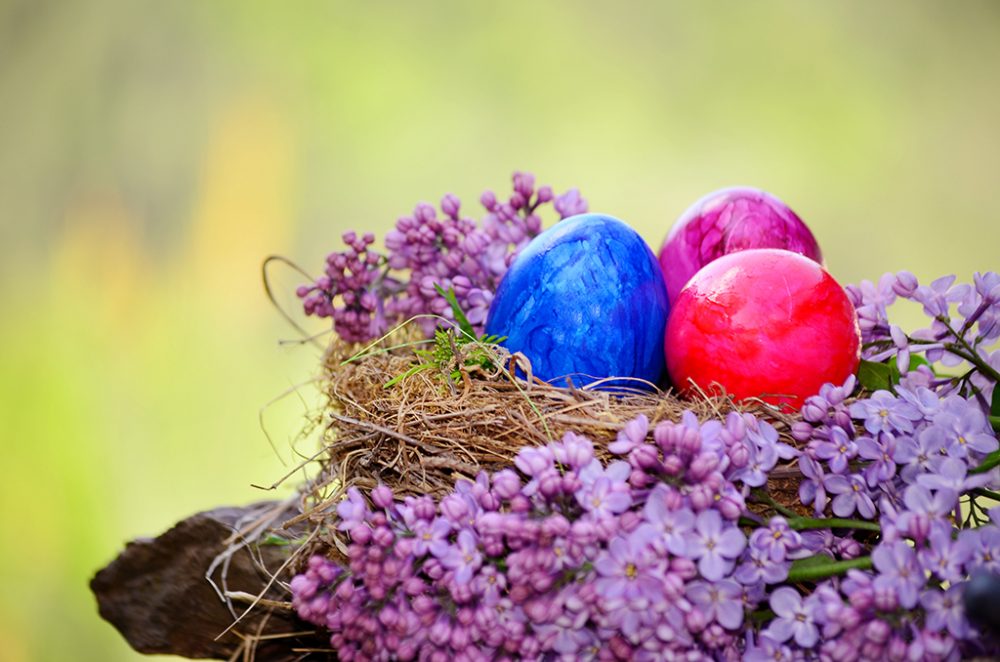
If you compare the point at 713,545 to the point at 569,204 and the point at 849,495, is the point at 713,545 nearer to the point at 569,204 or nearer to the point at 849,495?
the point at 849,495

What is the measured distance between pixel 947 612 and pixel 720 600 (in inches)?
5.4

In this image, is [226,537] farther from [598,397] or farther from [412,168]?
[412,168]

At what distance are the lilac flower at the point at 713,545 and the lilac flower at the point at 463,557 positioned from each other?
14 cm

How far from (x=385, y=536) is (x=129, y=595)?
19.0 inches

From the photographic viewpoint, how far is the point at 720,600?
0.60 meters

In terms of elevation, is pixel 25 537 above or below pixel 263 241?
below

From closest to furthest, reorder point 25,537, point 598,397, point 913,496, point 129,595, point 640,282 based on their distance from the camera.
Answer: point 913,496 → point 598,397 → point 640,282 → point 129,595 → point 25,537

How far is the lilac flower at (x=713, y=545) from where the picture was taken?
59 centimetres

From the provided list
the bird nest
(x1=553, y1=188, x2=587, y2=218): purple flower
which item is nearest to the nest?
the bird nest

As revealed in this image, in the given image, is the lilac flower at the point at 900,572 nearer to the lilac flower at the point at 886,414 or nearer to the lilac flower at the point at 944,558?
the lilac flower at the point at 944,558

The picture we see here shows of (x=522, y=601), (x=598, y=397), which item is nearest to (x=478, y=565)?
(x=522, y=601)

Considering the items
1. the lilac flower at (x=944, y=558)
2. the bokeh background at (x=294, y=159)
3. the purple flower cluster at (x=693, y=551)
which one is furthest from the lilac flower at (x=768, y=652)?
the bokeh background at (x=294, y=159)

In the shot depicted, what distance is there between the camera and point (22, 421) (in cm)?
171

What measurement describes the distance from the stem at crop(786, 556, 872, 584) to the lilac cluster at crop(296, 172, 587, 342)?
45cm
